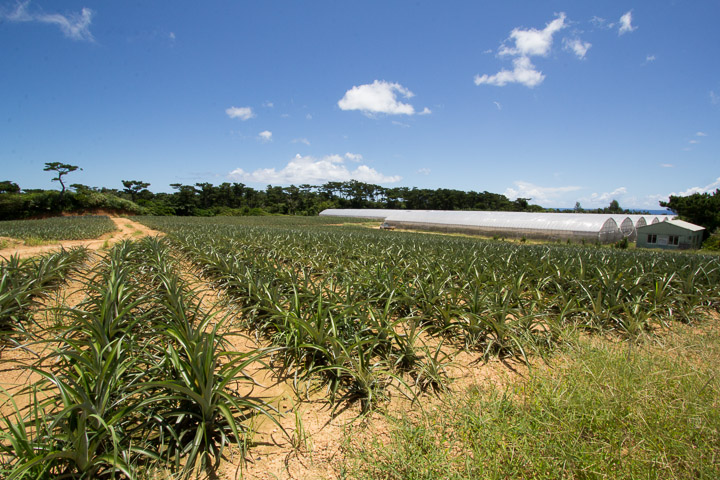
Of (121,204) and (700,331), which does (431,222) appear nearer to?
(700,331)

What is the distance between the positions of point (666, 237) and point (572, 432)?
127ft

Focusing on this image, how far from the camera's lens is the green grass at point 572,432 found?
6.16ft

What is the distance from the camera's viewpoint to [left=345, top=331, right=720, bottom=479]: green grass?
A: 1878 millimetres

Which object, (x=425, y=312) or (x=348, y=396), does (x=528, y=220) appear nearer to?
(x=425, y=312)

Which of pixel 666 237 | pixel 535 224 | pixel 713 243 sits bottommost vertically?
pixel 713 243

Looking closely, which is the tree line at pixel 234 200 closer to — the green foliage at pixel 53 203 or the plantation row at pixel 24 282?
the green foliage at pixel 53 203

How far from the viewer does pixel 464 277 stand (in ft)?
17.4

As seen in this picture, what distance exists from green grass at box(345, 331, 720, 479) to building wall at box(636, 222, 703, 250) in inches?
1443

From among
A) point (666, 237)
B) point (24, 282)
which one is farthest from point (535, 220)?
point (24, 282)

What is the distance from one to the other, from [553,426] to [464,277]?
3.18m

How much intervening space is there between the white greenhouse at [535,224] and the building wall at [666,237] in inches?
64.8

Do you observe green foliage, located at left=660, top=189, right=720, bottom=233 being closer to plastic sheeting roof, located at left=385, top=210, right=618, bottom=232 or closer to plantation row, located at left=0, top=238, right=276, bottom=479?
plastic sheeting roof, located at left=385, top=210, right=618, bottom=232

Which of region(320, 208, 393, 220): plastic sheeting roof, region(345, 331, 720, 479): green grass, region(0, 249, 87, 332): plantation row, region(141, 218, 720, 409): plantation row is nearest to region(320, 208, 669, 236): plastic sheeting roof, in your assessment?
region(320, 208, 393, 220): plastic sheeting roof

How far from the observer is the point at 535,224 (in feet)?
98.1
